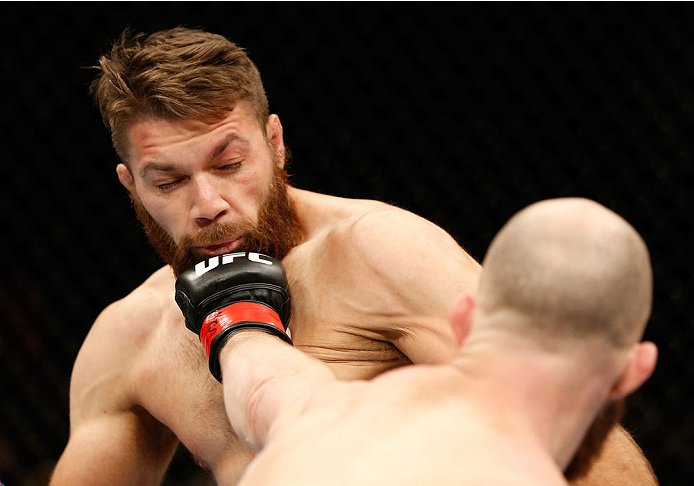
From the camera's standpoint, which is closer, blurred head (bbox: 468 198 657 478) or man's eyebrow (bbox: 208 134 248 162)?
blurred head (bbox: 468 198 657 478)

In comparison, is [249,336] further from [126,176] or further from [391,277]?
[126,176]

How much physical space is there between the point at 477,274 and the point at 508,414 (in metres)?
0.53

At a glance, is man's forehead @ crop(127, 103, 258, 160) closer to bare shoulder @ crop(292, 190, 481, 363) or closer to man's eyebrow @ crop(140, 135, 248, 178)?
man's eyebrow @ crop(140, 135, 248, 178)

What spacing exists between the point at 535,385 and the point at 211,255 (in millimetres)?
820

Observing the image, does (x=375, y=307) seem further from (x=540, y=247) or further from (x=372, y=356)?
(x=540, y=247)

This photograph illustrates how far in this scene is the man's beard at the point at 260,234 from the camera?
147 centimetres

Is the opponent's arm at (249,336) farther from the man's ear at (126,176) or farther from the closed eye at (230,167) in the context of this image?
the man's ear at (126,176)

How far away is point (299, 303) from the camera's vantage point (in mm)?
1451

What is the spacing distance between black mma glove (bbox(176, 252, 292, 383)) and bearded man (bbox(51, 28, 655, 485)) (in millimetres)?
77

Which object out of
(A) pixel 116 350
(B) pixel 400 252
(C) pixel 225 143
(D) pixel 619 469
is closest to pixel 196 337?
(A) pixel 116 350

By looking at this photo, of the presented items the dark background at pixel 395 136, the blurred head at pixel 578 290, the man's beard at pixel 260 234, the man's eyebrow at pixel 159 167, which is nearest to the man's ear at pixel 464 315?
the blurred head at pixel 578 290

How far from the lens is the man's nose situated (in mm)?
1458

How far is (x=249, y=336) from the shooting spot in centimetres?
121

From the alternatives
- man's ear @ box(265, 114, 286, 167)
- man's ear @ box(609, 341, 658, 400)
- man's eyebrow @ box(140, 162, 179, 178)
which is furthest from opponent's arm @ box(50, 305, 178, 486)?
man's ear @ box(609, 341, 658, 400)
